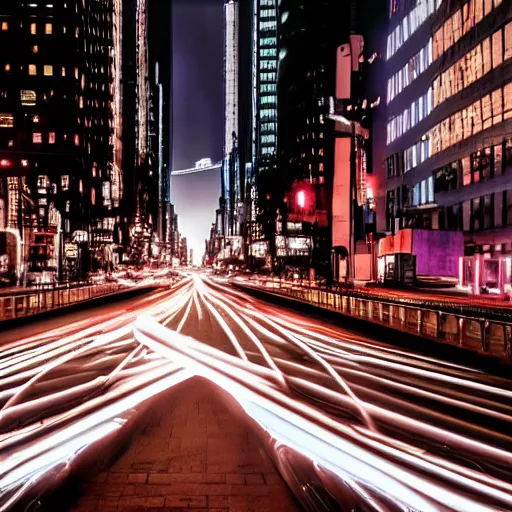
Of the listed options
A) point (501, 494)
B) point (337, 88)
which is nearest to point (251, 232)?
point (337, 88)

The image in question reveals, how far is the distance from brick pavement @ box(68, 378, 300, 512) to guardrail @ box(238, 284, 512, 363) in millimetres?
8819

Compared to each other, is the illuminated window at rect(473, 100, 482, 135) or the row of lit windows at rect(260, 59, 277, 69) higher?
the row of lit windows at rect(260, 59, 277, 69)

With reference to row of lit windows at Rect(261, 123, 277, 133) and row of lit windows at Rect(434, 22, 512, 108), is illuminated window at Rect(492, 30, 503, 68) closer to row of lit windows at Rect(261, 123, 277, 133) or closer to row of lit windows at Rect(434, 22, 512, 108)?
row of lit windows at Rect(434, 22, 512, 108)

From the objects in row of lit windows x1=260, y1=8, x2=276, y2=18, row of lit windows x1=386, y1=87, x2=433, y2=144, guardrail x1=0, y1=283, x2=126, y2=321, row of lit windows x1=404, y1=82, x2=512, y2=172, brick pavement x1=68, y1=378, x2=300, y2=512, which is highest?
row of lit windows x1=260, y1=8, x2=276, y2=18

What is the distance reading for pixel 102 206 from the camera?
11544 centimetres

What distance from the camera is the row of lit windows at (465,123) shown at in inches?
1652

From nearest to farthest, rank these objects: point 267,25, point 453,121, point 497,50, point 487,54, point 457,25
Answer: point 497,50
point 487,54
point 457,25
point 453,121
point 267,25

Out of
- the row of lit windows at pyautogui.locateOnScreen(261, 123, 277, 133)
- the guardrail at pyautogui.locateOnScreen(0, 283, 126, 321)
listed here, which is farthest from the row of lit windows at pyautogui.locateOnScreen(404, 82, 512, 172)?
the row of lit windows at pyautogui.locateOnScreen(261, 123, 277, 133)

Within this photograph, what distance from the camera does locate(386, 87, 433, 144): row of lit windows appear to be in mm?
55750

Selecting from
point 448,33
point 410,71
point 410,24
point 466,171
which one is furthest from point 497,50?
point 410,24

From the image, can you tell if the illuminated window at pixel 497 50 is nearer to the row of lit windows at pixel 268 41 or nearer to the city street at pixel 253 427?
the city street at pixel 253 427

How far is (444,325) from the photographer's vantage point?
761 inches

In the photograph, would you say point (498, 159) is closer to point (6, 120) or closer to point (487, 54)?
point (487, 54)

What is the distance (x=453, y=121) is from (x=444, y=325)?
113 feet
